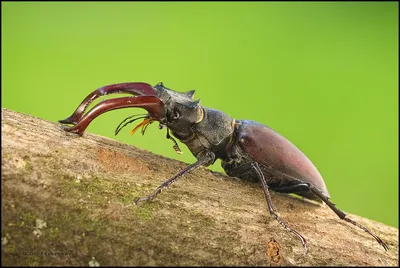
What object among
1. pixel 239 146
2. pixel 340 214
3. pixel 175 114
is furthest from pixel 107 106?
pixel 340 214

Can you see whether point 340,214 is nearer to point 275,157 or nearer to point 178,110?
point 275,157

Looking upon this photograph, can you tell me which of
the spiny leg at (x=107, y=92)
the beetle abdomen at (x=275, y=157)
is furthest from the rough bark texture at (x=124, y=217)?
the beetle abdomen at (x=275, y=157)

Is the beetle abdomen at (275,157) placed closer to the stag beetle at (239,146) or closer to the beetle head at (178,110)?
the stag beetle at (239,146)

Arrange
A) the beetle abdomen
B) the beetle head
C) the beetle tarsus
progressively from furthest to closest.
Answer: the beetle abdomen
the beetle head
the beetle tarsus

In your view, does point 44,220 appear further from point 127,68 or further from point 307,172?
point 127,68

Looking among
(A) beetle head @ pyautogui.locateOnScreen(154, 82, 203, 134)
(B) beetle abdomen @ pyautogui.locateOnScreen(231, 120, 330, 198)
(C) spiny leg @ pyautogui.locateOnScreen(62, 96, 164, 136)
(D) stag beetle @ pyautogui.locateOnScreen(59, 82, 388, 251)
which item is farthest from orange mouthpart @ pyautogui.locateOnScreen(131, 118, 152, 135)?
(B) beetle abdomen @ pyautogui.locateOnScreen(231, 120, 330, 198)

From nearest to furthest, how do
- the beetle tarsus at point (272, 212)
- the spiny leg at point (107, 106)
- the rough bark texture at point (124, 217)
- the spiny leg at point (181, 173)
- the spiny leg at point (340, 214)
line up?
the rough bark texture at point (124, 217) → the spiny leg at point (181, 173) → the spiny leg at point (107, 106) → the beetle tarsus at point (272, 212) → the spiny leg at point (340, 214)

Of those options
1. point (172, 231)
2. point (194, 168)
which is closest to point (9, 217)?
point (172, 231)

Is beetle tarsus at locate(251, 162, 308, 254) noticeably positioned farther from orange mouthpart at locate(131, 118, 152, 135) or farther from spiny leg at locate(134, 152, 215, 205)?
orange mouthpart at locate(131, 118, 152, 135)
